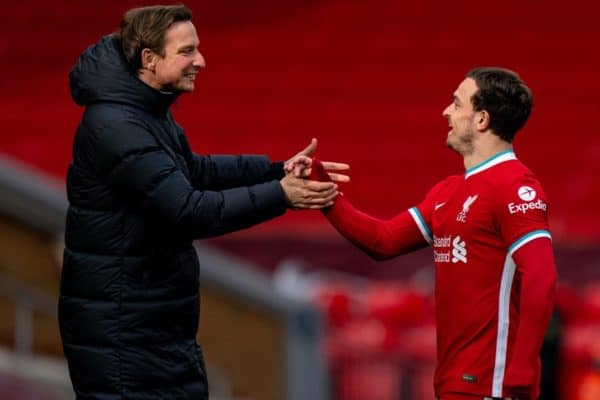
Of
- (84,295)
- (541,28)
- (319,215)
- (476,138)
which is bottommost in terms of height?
(84,295)

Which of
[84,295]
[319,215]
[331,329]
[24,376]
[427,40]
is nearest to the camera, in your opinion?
[84,295]

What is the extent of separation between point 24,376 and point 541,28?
6.82 m

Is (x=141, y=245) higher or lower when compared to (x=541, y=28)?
lower

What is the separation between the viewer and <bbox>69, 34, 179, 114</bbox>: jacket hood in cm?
377

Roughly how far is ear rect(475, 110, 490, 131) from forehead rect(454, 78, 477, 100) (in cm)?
6

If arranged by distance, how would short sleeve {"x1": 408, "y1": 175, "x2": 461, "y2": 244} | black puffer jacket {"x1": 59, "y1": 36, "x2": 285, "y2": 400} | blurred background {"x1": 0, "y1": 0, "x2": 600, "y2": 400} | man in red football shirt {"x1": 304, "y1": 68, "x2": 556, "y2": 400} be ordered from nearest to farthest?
man in red football shirt {"x1": 304, "y1": 68, "x2": 556, "y2": 400}, black puffer jacket {"x1": 59, "y1": 36, "x2": 285, "y2": 400}, short sleeve {"x1": 408, "y1": 175, "x2": 461, "y2": 244}, blurred background {"x1": 0, "y1": 0, "x2": 600, "y2": 400}

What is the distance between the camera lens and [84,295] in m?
3.81

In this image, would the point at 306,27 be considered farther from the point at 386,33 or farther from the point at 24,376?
the point at 24,376

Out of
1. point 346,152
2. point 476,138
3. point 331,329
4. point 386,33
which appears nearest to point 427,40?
point 386,33

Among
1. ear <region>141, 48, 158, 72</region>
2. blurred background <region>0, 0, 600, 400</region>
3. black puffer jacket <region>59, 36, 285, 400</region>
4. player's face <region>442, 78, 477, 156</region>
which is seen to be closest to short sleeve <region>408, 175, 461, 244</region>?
player's face <region>442, 78, 477, 156</region>

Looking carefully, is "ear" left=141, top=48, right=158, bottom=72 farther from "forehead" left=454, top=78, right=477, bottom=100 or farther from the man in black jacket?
"forehead" left=454, top=78, right=477, bottom=100

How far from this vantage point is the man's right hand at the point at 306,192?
3.95 m

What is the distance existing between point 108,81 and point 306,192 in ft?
2.02

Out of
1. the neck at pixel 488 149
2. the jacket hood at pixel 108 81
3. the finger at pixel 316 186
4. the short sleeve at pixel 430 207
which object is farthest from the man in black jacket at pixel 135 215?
the neck at pixel 488 149
